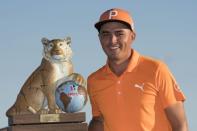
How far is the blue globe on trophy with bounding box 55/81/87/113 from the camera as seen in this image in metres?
4.99

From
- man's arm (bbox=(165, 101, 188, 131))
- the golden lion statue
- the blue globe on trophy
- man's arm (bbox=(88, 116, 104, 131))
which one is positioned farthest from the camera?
the golden lion statue

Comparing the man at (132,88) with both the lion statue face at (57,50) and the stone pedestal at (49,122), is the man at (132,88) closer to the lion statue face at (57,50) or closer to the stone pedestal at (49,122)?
the stone pedestal at (49,122)

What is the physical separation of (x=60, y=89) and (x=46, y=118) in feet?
1.17

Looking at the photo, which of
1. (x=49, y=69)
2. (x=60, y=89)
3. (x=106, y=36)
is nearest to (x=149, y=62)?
(x=106, y=36)

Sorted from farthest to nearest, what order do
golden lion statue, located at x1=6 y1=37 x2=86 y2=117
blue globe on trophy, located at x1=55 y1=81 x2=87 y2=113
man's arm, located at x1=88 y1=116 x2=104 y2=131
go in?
golden lion statue, located at x1=6 y1=37 x2=86 y2=117 < blue globe on trophy, located at x1=55 y1=81 x2=87 y2=113 < man's arm, located at x1=88 y1=116 x2=104 y2=131

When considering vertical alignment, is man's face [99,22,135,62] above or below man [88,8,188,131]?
above

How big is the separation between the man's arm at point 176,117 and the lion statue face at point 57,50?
2.82m

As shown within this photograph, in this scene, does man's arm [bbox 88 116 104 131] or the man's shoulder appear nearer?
the man's shoulder

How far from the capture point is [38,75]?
18.3ft

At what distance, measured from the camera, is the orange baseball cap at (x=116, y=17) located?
2761 mm

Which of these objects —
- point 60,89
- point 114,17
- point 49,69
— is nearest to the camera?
point 114,17

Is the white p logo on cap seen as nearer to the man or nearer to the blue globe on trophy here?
the man

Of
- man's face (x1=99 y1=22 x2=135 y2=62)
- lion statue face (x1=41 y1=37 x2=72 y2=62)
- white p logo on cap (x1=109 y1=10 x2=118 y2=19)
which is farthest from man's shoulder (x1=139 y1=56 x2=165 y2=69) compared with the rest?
lion statue face (x1=41 y1=37 x2=72 y2=62)

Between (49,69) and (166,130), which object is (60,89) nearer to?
(49,69)
